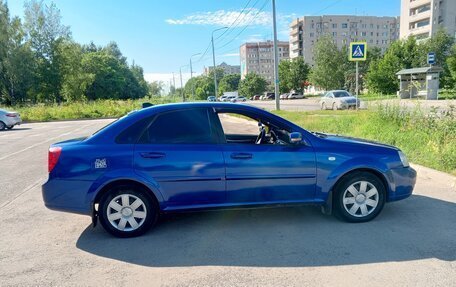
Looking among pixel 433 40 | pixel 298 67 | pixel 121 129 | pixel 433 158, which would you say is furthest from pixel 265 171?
pixel 298 67

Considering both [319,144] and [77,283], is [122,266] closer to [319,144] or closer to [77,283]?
[77,283]

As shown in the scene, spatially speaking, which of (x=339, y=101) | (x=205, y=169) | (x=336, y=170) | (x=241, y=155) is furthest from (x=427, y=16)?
(x=205, y=169)

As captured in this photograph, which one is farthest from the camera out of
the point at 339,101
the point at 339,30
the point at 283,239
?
the point at 339,30

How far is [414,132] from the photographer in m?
7.99

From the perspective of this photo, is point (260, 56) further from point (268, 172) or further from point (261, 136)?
point (268, 172)

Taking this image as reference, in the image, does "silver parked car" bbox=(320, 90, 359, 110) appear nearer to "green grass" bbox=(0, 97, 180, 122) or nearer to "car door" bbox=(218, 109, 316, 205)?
"green grass" bbox=(0, 97, 180, 122)

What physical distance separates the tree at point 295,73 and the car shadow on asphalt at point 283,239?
66.6 m

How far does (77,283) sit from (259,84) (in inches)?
3231

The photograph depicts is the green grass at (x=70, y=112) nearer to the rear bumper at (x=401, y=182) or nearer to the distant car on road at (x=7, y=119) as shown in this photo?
the distant car on road at (x=7, y=119)

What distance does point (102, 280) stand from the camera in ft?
9.89

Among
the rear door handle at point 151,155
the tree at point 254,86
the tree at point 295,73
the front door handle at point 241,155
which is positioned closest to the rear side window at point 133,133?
the rear door handle at point 151,155

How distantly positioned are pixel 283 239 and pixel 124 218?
1.89m

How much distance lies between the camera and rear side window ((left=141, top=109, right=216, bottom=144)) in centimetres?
386

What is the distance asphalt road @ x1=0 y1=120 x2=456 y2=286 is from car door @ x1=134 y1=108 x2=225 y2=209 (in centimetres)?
52
